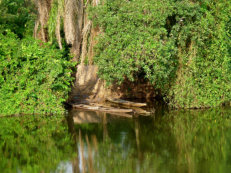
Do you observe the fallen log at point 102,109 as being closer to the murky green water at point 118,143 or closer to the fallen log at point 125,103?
the murky green water at point 118,143

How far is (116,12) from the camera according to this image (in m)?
15.7

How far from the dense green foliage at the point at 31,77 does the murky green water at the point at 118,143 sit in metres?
0.68

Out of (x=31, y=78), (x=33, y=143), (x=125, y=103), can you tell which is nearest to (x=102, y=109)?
(x=125, y=103)

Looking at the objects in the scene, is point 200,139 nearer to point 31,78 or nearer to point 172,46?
point 172,46

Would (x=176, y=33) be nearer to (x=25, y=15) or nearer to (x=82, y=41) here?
(x=82, y=41)

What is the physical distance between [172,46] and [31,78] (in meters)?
5.72

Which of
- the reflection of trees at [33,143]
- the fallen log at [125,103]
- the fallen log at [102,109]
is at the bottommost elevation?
the reflection of trees at [33,143]

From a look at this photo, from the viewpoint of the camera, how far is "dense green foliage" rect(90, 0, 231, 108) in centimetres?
1454

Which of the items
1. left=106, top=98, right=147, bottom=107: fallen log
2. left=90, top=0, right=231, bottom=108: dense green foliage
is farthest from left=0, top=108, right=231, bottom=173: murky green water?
left=106, top=98, right=147, bottom=107: fallen log

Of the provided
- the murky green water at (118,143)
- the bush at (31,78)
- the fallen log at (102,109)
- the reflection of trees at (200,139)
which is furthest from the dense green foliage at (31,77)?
the reflection of trees at (200,139)

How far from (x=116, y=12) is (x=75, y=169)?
27.0 ft

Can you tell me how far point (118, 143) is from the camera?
1114 centimetres

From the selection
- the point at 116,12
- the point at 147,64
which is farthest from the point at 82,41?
the point at 147,64

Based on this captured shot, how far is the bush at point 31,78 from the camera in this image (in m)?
15.7
